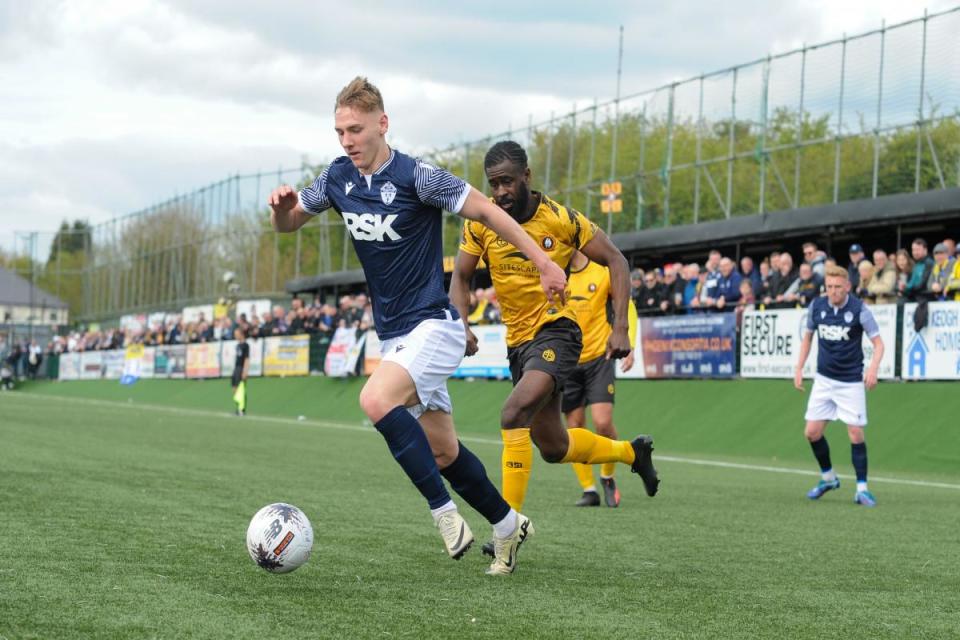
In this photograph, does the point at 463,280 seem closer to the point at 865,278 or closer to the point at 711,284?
the point at 865,278

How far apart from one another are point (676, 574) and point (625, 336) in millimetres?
1603

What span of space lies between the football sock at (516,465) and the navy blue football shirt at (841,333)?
5.49 metres

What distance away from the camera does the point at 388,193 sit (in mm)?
6375

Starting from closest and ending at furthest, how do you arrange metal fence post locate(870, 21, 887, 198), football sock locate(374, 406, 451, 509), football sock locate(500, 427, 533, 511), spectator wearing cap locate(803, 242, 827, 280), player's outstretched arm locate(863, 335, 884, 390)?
football sock locate(374, 406, 451, 509), football sock locate(500, 427, 533, 511), player's outstretched arm locate(863, 335, 884, 390), spectator wearing cap locate(803, 242, 827, 280), metal fence post locate(870, 21, 887, 198)

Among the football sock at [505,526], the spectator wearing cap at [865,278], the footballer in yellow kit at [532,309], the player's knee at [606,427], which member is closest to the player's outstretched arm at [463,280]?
the footballer in yellow kit at [532,309]

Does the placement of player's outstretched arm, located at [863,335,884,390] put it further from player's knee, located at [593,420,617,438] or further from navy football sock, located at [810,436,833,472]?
player's knee, located at [593,420,617,438]

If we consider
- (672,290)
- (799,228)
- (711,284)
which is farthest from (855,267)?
(799,228)

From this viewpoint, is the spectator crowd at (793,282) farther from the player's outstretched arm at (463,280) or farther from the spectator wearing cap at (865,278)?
the player's outstretched arm at (463,280)

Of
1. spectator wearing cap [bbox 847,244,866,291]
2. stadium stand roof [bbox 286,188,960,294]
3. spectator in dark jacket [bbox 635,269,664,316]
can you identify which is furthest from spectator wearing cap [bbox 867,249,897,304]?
spectator in dark jacket [bbox 635,269,664,316]

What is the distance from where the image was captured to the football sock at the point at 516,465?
7.60 meters

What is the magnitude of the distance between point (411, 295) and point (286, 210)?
782 millimetres

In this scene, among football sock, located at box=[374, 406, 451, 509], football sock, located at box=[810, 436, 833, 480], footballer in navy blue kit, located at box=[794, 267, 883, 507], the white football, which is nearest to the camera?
the white football

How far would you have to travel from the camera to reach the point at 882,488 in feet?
46.5

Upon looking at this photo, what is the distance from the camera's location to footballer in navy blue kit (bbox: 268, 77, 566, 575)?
618 cm
